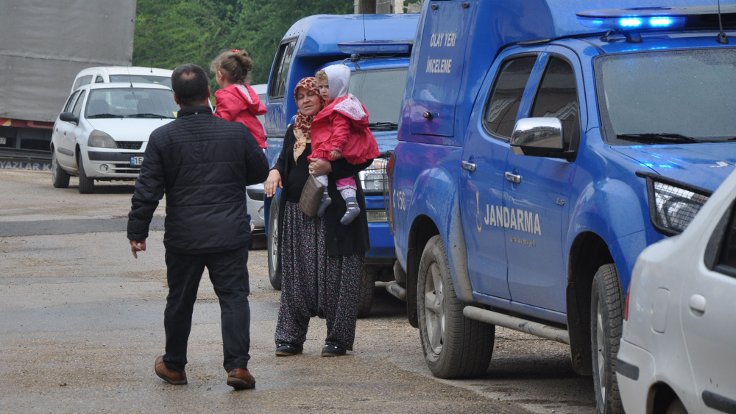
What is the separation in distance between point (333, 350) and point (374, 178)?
7.77ft

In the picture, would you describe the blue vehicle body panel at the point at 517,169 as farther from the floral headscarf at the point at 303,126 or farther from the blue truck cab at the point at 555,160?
the floral headscarf at the point at 303,126

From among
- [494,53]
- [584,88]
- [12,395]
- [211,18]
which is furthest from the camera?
[211,18]

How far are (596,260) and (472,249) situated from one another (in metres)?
1.53

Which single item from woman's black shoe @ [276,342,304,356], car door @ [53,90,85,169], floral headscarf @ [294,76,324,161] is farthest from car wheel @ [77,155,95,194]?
woman's black shoe @ [276,342,304,356]

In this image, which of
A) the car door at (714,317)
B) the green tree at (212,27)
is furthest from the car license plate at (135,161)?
the green tree at (212,27)

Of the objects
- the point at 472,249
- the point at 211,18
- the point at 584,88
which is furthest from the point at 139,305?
the point at 211,18

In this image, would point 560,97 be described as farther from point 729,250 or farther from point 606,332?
point 729,250

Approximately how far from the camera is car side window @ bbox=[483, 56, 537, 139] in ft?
28.3

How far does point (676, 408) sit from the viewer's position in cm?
530

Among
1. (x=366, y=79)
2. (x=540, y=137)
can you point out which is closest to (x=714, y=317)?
(x=540, y=137)

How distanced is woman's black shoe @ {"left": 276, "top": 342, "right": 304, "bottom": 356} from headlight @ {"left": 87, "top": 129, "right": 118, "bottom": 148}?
16.2 metres

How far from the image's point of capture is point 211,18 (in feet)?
252

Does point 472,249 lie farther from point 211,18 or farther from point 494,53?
point 211,18

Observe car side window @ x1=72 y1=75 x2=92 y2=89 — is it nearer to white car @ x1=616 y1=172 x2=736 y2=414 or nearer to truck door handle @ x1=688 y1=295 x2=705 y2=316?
white car @ x1=616 y1=172 x2=736 y2=414
